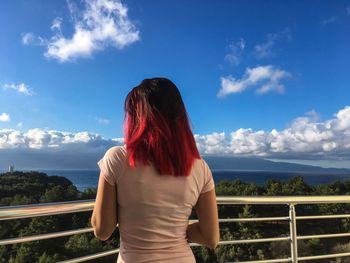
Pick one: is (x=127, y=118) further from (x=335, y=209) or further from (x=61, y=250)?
(x=335, y=209)

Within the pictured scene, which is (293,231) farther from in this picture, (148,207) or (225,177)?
(225,177)

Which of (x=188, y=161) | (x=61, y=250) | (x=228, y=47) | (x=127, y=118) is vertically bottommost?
Answer: (x=61, y=250)

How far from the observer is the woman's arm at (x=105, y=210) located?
1084mm

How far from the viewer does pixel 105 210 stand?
110 centimetres

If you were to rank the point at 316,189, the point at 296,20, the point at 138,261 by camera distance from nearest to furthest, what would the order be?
the point at 138,261, the point at 316,189, the point at 296,20

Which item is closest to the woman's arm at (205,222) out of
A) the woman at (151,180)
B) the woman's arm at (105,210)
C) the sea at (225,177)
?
the woman at (151,180)

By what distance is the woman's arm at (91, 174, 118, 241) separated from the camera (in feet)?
3.56

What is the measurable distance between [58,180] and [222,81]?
14037mm

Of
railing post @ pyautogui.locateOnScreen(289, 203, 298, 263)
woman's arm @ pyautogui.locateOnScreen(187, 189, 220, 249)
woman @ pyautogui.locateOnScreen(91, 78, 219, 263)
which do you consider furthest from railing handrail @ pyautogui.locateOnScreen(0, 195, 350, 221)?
woman's arm @ pyautogui.locateOnScreen(187, 189, 220, 249)

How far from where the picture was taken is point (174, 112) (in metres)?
1.14

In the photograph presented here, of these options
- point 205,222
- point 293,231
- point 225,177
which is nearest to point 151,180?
point 205,222

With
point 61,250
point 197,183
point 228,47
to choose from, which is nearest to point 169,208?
point 197,183

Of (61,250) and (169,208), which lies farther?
(61,250)

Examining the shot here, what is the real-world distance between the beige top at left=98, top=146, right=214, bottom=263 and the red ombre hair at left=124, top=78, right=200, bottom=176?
0.10 ft
